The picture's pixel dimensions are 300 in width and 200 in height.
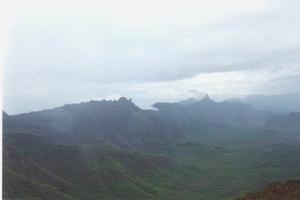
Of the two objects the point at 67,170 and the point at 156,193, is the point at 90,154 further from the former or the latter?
the point at 156,193

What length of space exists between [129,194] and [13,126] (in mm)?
95263

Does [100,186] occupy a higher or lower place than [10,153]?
lower

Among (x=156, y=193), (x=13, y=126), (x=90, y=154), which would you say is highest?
(x=13, y=126)

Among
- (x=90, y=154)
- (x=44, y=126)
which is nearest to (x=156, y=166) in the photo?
(x=90, y=154)

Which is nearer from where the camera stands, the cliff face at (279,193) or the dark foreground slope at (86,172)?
the cliff face at (279,193)

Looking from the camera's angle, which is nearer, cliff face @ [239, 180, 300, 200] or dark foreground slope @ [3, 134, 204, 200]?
cliff face @ [239, 180, 300, 200]

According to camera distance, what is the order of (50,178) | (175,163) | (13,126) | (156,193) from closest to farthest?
(50,178) < (156,193) < (175,163) < (13,126)

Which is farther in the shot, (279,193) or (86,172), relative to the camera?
(86,172)

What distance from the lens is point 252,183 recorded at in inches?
5285

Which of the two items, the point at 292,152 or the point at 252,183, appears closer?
the point at 252,183

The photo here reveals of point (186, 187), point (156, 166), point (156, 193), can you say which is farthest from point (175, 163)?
Answer: point (156, 193)

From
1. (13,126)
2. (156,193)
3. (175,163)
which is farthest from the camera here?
(13,126)

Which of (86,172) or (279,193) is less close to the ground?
(279,193)

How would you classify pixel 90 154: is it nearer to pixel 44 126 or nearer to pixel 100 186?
pixel 100 186
